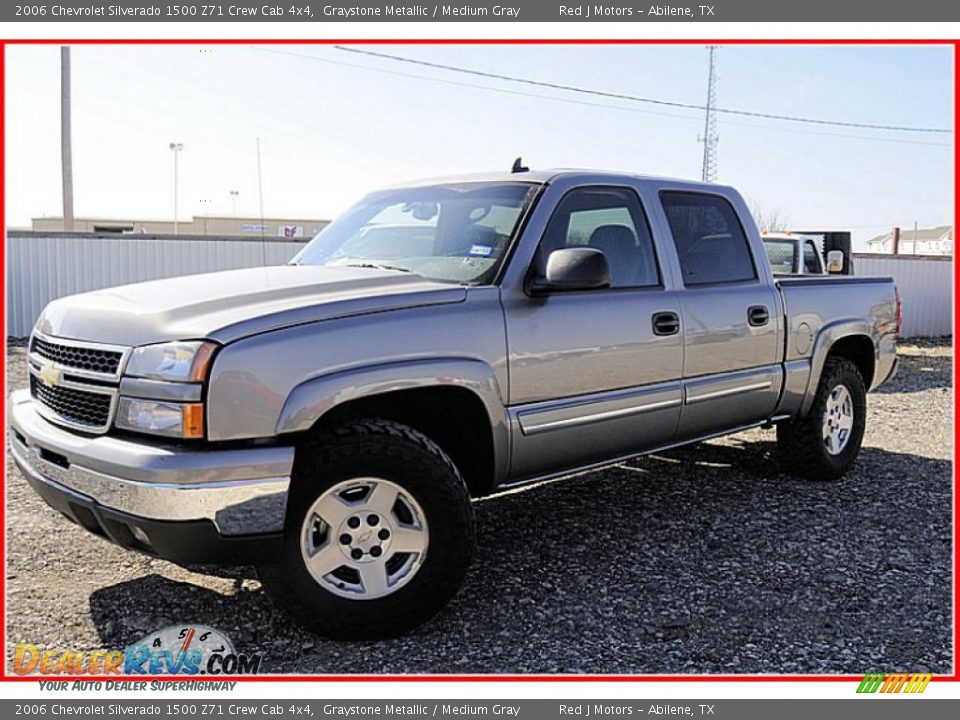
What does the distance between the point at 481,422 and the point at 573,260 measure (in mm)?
831

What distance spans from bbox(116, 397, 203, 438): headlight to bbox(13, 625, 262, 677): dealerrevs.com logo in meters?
0.94

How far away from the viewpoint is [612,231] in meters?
4.68

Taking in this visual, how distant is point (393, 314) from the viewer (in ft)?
11.7

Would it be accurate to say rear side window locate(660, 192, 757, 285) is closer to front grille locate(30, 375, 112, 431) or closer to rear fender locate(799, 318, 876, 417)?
rear fender locate(799, 318, 876, 417)

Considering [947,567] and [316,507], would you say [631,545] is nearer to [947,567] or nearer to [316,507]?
[947,567]

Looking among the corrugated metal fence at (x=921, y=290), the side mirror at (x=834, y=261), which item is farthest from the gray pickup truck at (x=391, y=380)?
the corrugated metal fence at (x=921, y=290)

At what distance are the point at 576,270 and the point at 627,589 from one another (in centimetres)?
156

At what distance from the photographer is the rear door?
4859mm

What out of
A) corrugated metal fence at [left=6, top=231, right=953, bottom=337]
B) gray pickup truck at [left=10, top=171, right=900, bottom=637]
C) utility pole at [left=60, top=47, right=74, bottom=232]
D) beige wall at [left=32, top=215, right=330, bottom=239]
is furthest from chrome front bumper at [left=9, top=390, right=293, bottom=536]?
beige wall at [left=32, top=215, right=330, bottom=239]

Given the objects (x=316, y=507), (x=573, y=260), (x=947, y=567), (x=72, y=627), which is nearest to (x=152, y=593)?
(x=72, y=627)

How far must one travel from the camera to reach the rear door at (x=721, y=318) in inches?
191

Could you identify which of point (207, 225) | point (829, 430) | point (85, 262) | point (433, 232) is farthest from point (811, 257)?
point (207, 225)

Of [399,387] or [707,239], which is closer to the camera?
[399,387]

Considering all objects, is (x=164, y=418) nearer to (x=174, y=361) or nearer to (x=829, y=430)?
(x=174, y=361)
